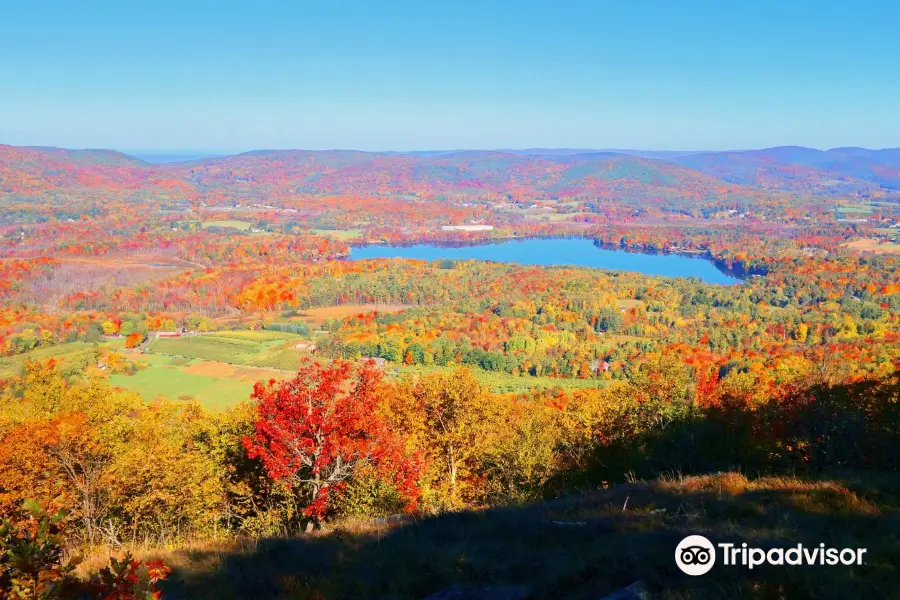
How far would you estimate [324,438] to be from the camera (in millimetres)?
13336

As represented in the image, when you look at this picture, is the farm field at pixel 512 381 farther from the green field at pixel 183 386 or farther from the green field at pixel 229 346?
the green field at pixel 229 346

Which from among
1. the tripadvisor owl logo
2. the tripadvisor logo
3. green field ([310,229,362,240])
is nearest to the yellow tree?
the tripadvisor owl logo

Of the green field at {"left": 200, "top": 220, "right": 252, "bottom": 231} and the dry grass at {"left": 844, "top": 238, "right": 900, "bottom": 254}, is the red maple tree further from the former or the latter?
the green field at {"left": 200, "top": 220, "right": 252, "bottom": 231}

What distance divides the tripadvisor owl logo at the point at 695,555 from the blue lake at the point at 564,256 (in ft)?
440

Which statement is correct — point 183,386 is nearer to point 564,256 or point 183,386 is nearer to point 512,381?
point 512,381

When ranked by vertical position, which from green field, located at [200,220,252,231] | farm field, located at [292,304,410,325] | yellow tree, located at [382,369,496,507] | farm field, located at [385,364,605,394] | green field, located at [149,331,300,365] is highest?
yellow tree, located at [382,369,496,507]

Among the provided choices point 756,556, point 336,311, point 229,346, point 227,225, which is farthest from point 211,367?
point 227,225

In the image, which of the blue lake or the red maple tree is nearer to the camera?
the red maple tree

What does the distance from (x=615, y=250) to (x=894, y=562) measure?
601 ft

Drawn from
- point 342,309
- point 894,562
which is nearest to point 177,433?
point 894,562

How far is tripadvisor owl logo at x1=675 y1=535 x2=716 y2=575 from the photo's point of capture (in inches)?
229

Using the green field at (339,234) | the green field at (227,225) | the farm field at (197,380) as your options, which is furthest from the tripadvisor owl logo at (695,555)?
the green field at (227,225)

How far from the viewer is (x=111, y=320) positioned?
8312 centimetres

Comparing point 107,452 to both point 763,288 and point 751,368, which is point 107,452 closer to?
point 751,368
